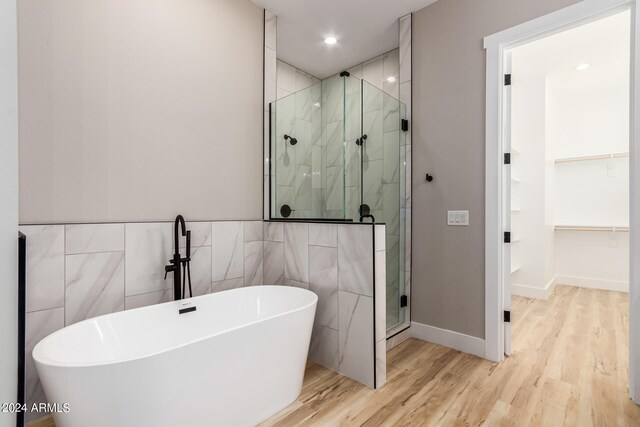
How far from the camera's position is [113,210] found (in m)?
1.78

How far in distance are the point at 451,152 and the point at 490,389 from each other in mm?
1618

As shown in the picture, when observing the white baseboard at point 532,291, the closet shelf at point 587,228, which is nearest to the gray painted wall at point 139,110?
the white baseboard at point 532,291

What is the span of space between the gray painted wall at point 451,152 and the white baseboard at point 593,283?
3164 millimetres

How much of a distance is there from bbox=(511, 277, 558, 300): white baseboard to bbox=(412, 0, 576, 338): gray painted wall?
2.13m

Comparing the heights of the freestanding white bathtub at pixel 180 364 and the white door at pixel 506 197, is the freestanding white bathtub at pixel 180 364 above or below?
below

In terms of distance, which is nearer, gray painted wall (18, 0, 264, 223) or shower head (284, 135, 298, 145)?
gray painted wall (18, 0, 264, 223)

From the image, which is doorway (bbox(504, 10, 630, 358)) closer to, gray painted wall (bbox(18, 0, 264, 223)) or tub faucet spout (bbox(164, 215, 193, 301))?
gray painted wall (bbox(18, 0, 264, 223))

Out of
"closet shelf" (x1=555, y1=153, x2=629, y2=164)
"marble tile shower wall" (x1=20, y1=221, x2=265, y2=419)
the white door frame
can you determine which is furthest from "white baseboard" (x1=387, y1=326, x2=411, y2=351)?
"closet shelf" (x1=555, y1=153, x2=629, y2=164)

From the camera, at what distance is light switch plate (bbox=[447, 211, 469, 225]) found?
7.59ft

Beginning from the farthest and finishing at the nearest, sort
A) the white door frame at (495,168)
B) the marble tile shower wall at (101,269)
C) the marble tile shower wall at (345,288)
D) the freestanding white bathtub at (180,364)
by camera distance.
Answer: the white door frame at (495,168)
the marble tile shower wall at (345,288)
the marble tile shower wall at (101,269)
the freestanding white bathtub at (180,364)

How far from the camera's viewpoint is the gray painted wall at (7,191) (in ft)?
2.44

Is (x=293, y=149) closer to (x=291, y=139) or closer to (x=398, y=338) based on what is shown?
(x=291, y=139)

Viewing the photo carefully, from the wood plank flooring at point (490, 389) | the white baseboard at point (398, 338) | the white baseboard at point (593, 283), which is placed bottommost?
the wood plank flooring at point (490, 389)

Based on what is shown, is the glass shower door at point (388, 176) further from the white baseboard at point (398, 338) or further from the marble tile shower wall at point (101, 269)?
the marble tile shower wall at point (101, 269)
